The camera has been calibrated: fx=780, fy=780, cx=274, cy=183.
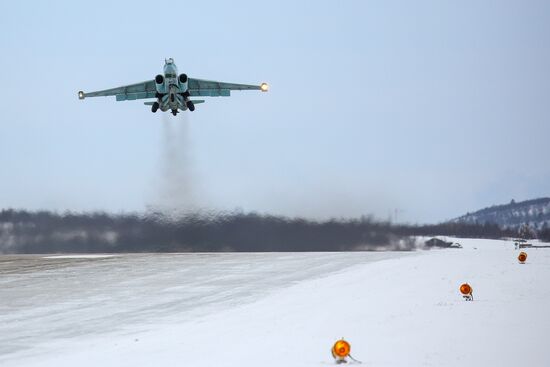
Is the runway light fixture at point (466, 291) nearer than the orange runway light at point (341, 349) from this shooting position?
No

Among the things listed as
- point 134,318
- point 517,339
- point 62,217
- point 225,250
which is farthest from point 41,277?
point 517,339

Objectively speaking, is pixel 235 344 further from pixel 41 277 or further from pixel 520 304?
pixel 41 277

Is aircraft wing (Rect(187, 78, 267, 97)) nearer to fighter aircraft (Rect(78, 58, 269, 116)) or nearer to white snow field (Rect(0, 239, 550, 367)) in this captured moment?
fighter aircraft (Rect(78, 58, 269, 116))

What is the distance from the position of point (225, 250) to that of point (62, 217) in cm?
1785

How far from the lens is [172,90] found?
4906cm

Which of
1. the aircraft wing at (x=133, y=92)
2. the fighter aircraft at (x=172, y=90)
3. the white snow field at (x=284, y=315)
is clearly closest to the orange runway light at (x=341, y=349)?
the white snow field at (x=284, y=315)

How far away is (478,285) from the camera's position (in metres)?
32.5

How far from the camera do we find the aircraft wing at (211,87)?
5362 centimetres

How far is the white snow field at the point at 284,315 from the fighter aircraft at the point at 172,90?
35.7ft

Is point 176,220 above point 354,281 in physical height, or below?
above

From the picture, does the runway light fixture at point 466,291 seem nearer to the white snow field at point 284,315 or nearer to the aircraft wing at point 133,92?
the white snow field at point 284,315

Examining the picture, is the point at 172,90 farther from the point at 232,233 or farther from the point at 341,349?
the point at 341,349

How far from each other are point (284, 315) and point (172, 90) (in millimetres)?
25183

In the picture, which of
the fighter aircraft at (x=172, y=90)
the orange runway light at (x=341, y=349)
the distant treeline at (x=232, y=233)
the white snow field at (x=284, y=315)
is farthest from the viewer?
the distant treeline at (x=232, y=233)
